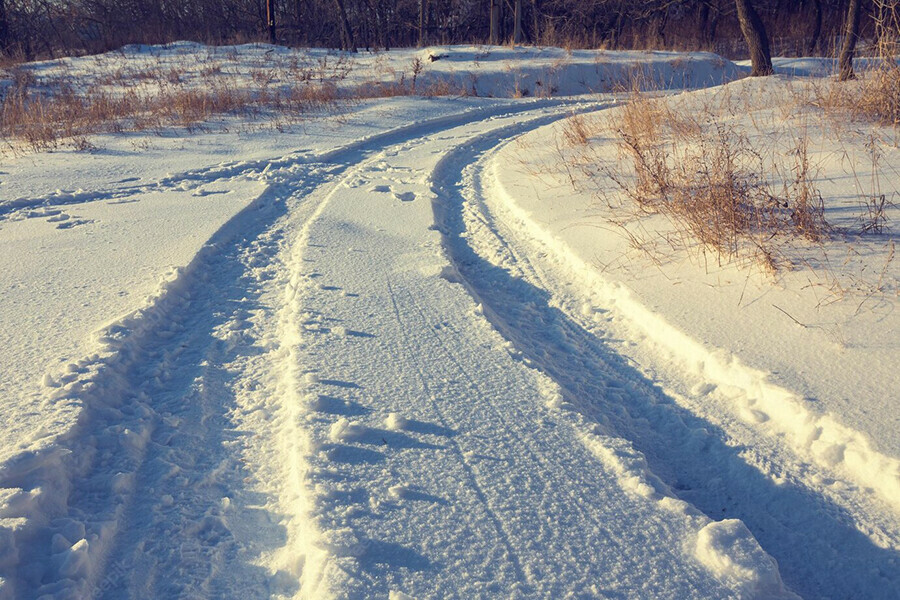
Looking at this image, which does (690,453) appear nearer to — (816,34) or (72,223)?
(72,223)

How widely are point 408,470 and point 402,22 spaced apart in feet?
100

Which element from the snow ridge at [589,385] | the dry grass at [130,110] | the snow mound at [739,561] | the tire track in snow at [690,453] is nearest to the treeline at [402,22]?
the dry grass at [130,110]

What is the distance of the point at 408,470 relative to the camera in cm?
207

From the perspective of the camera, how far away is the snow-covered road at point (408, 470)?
5.58 ft

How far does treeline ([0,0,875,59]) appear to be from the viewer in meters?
24.9

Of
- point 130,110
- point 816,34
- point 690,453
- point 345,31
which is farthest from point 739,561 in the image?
point 816,34

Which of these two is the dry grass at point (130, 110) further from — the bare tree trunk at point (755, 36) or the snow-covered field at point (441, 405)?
the bare tree trunk at point (755, 36)

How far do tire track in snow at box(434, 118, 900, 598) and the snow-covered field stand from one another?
1cm

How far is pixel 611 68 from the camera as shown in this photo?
645 inches

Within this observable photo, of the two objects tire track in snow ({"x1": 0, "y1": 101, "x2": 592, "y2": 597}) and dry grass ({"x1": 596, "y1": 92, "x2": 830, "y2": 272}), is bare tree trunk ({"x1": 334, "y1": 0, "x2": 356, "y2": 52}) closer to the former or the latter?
dry grass ({"x1": 596, "y1": 92, "x2": 830, "y2": 272})

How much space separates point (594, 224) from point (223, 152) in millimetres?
5056

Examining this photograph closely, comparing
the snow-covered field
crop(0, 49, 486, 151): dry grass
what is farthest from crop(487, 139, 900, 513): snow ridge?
crop(0, 49, 486, 151): dry grass

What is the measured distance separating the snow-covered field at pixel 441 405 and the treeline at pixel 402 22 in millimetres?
21577

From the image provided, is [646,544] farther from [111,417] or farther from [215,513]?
[111,417]
